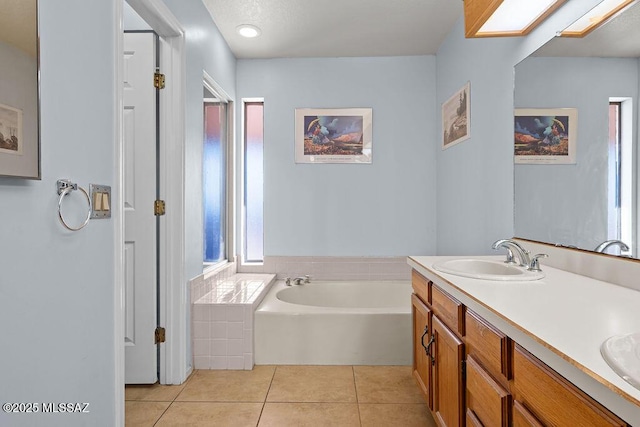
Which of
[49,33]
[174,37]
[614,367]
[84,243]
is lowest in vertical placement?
[614,367]

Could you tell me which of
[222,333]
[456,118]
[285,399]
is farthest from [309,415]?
[456,118]

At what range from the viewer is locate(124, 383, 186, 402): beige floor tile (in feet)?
6.66

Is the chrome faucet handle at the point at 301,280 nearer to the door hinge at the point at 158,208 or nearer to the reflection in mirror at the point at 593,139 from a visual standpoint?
the door hinge at the point at 158,208

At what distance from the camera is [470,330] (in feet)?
3.86

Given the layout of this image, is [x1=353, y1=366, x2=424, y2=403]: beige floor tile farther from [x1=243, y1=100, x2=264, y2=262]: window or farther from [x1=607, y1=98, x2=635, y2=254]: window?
[x1=243, y1=100, x2=264, y2=262]: window

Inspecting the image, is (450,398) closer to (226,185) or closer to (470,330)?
(470,330)

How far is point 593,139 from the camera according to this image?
54.1 inches

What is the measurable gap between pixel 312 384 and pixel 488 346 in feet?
4.73

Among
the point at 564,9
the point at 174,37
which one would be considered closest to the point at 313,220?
the point at 174,37

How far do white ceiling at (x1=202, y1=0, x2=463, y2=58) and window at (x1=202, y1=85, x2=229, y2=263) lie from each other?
0.57 meters

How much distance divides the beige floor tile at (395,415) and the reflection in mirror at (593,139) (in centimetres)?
109

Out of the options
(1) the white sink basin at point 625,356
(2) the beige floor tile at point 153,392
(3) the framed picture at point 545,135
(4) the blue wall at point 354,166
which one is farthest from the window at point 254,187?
(1) the white sink basin at point 625,356

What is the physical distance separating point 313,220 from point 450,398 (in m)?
2.21

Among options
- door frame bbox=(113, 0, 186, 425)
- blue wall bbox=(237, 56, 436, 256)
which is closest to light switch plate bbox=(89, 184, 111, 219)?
door frame bbox=(113, 0, 186, 425)
